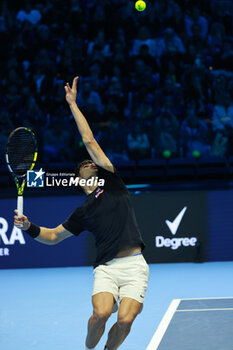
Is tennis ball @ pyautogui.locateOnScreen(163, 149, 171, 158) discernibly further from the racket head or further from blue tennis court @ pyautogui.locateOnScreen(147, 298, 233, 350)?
the racket head

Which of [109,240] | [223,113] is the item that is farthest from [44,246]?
[109,240]

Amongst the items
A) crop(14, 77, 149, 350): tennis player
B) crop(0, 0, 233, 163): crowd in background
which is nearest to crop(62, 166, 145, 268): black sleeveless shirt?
crop(14, 77, 149, 350): tennis player

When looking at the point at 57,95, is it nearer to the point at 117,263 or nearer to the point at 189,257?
the point at 189,257

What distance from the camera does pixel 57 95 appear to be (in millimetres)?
10422

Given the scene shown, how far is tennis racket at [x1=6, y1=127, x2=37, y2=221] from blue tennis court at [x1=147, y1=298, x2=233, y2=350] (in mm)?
1872

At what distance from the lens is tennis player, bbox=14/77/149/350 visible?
4191 mm

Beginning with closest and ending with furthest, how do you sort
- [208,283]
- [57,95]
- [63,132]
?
[208,283] < [63,132] < [57,95]

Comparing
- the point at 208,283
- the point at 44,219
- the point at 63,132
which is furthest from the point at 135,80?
the point at 208,283

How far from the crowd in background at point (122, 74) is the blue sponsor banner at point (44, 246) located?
97cm

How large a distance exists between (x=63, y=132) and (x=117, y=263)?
5.24 m

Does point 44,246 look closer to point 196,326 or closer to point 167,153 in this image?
point 167,153

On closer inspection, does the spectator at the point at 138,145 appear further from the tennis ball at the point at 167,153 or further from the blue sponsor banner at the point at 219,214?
the blue sponsor banner at the point at 219,214

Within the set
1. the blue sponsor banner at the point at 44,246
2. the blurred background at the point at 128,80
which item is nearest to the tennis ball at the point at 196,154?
the blurred background at the point at 128,80

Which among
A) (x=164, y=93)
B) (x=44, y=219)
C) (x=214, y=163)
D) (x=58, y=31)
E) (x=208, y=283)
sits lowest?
(x=208, y=283)
